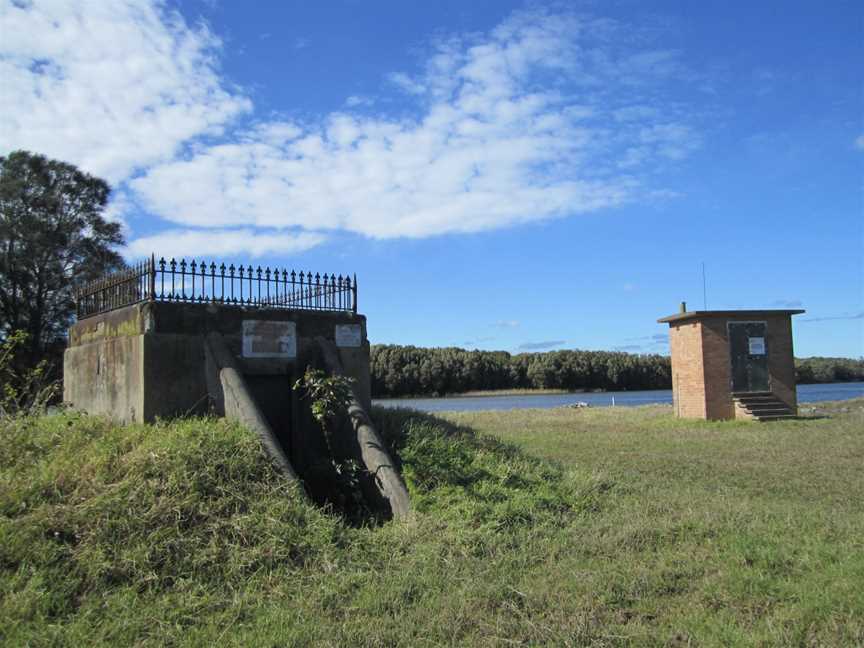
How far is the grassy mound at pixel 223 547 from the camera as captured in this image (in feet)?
14.2

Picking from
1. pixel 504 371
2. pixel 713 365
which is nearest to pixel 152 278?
pixel 713 365

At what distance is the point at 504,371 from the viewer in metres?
65.9

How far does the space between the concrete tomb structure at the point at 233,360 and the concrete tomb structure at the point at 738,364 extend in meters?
14.0

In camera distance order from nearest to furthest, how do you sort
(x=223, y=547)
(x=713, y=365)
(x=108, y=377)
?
(x=223, y=547), (x=108, y=377), (x=713, y=365)

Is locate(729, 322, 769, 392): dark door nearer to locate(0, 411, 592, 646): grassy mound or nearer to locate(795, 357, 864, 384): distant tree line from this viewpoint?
locate(0, 411, 592, 646): grassy mound

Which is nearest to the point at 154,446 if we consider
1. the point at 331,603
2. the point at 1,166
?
the point at 331,603

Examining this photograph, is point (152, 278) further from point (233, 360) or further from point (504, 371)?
point (504, 371)

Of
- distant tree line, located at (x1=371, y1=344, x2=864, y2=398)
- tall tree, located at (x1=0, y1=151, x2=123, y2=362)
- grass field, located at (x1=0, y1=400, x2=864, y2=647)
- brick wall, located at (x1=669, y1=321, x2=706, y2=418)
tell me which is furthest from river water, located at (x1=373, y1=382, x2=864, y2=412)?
grass field, located at (x1=0, y1=400, x2=864, y2=647)

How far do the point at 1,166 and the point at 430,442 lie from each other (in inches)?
1132

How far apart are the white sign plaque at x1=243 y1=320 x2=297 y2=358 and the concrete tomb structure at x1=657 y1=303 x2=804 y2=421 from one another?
14872mm

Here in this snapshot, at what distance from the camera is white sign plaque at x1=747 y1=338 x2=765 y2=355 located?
811 inches

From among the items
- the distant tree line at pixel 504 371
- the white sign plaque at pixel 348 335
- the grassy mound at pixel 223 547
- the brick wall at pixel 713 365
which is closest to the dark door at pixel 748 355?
the brick wall at pixel 713 365

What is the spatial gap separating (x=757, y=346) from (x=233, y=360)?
17571 mm

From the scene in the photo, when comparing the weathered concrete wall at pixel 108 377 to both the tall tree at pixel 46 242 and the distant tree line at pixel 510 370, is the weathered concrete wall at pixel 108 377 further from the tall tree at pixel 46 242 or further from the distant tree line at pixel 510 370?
the distant tree line at pixel 510 370
